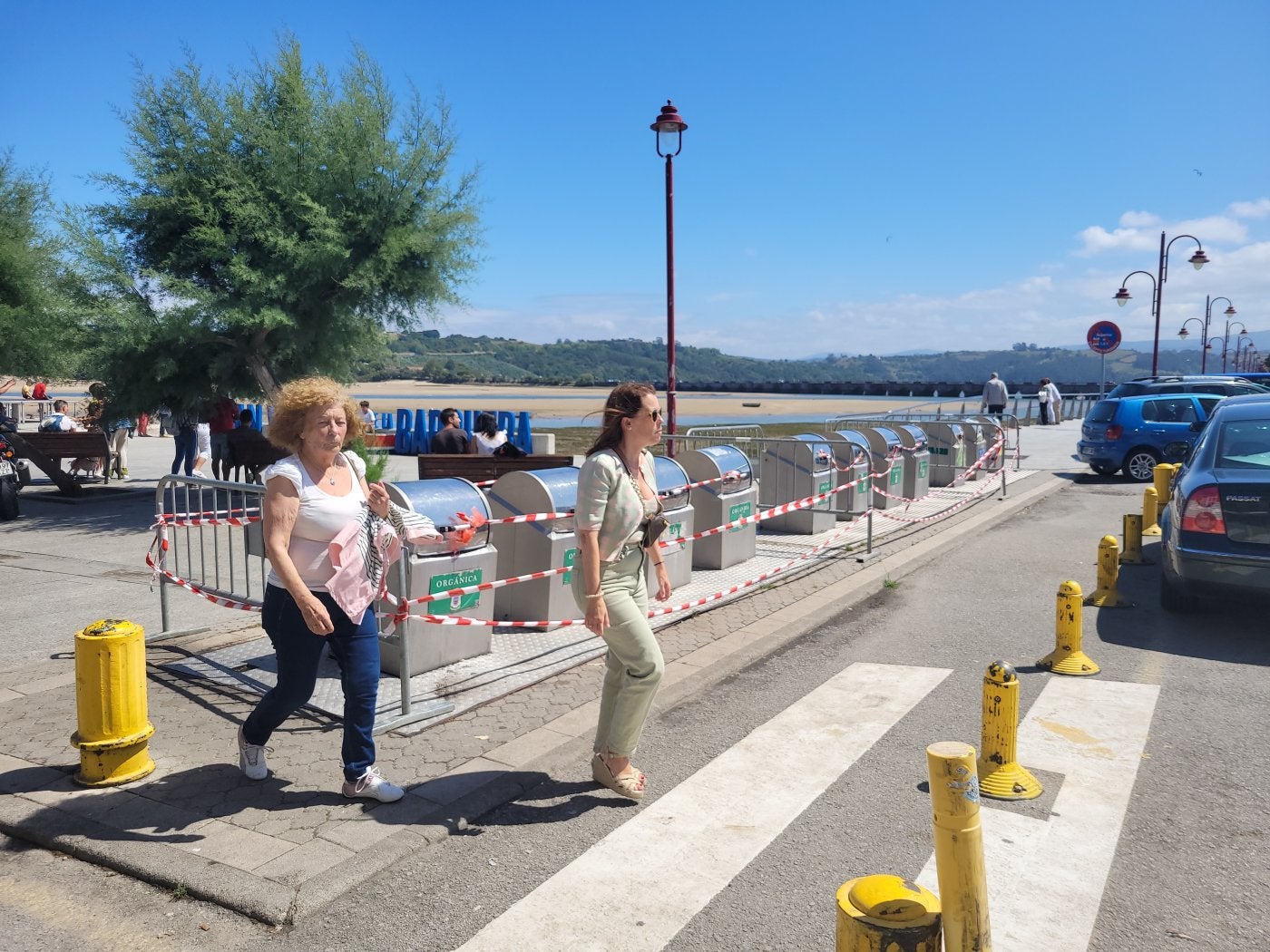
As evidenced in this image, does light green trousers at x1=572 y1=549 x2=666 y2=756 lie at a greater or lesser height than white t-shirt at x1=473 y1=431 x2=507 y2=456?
lesser

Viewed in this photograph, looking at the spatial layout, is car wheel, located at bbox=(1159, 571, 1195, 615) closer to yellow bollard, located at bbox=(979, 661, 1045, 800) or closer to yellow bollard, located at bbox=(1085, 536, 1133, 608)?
yellow bollard, located at bbox=(1085, 536, 1133, 608)

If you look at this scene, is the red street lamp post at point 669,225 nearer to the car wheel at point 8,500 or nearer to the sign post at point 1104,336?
the car wheel at point 8,500

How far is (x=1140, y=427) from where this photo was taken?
17.2m

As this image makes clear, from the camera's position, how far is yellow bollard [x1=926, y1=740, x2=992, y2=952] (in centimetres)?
278

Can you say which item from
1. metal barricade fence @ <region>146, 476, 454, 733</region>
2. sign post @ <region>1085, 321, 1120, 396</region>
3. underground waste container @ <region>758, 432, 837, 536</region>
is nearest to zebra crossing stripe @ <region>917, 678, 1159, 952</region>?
metal barricade fence @ <region>146, 476, 454, 733</region>

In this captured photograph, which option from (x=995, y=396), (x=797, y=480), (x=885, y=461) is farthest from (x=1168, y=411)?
(x=797, y=480)

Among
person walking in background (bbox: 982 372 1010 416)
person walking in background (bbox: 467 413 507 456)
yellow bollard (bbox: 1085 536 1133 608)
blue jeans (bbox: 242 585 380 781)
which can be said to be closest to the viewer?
blue jeans (bbox: 242 585 380 781)

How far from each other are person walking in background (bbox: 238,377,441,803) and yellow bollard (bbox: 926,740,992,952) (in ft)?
7.70

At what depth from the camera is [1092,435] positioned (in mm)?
17797

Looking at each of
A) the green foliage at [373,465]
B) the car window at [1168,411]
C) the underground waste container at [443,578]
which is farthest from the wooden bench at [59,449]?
the car window at [1168,411]

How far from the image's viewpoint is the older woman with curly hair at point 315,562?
12.5 feet

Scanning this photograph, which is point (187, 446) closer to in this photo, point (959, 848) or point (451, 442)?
point (451, 442)

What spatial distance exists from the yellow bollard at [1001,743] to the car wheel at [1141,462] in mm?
14759

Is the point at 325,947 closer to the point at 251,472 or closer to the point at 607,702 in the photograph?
the point at 607,702
